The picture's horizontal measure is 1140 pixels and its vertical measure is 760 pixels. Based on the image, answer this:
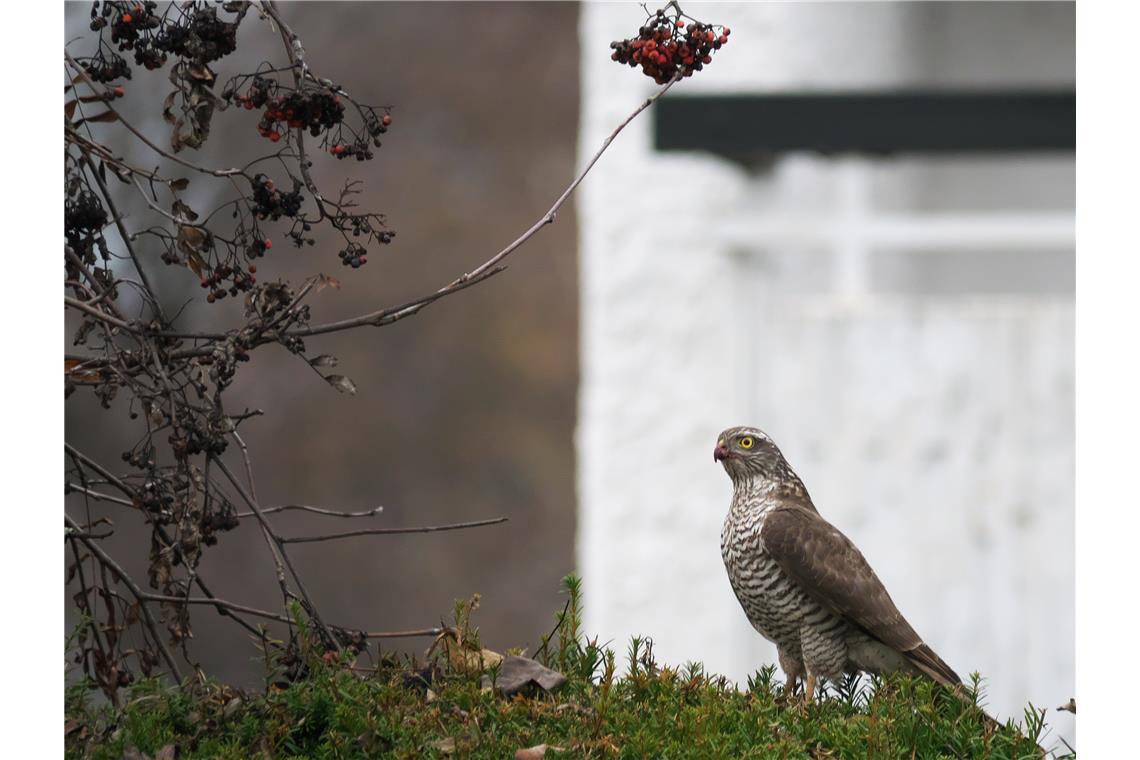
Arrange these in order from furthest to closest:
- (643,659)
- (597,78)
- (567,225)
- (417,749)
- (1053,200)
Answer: (567,225) → (1053,200) → (597,78) → (643,659) → (417,749)

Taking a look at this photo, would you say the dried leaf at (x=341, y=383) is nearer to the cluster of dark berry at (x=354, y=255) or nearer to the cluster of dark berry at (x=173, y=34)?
the cluster of dark berry at (x=354, y=255)

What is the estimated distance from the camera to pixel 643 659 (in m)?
1.77

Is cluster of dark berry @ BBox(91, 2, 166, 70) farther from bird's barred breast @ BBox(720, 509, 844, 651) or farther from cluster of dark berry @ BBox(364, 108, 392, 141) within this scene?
bird's barred breast @ BBox(720, 509, 844, 651)

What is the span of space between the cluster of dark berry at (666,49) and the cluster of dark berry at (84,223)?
62 centimetres

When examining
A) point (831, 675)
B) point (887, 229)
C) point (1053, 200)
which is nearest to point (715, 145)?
point (887, 229)

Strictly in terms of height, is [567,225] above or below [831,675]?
above

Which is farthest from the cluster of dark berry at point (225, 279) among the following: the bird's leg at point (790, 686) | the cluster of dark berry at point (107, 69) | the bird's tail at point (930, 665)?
the bird's tail at point (930, 665)

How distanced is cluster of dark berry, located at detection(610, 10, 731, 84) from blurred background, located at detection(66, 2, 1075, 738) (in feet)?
3.53

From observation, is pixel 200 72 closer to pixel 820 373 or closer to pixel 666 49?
pixel 666 49

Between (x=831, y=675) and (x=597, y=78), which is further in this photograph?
(x=597, y=78)

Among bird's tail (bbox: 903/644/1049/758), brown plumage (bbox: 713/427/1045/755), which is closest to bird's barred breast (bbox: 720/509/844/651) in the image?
brown plumage (bbox: 713/427/1045/755)

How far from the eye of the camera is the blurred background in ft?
12.7

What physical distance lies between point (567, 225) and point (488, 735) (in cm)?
790

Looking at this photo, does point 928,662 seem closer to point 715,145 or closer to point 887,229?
point 715,145
